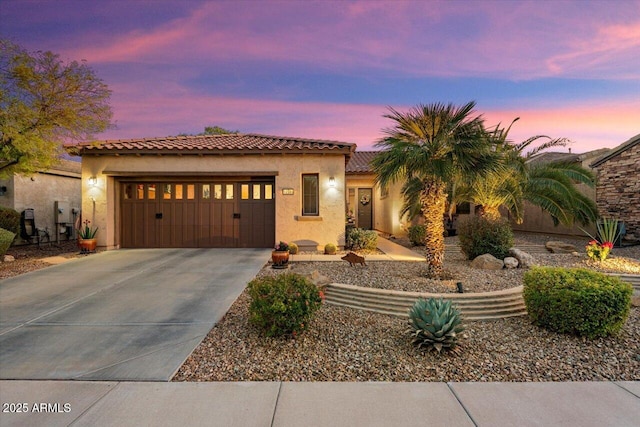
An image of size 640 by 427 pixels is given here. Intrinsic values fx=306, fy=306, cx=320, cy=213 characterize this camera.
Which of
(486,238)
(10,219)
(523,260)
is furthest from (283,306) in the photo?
(10,219)

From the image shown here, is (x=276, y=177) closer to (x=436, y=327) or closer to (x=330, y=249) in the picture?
(x=330, y=249)

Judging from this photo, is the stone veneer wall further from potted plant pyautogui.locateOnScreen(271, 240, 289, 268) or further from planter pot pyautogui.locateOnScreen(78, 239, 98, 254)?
planter pot pyautogui.locateOnScreen(78, 239, 98, 254)

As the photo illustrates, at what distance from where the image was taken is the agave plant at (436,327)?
12.6 feet

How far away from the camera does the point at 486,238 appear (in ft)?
Answer: 28.6

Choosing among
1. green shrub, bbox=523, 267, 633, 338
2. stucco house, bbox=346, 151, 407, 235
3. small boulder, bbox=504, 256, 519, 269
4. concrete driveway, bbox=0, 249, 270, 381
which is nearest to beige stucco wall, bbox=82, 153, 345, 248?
concrete driveway, bbox=0, 249, 270, 381

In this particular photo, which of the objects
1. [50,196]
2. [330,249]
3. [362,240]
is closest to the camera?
[330,249]

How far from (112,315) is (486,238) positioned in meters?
9.03

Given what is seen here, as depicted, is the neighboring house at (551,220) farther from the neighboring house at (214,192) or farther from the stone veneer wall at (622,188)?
the neighboring house at (214,192)

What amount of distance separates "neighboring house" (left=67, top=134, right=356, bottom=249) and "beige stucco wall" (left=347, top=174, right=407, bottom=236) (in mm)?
4796

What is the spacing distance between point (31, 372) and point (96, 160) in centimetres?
1004

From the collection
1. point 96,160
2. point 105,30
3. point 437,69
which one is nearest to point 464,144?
point 437,69

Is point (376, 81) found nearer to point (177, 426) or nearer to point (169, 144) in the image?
point (169, 144)

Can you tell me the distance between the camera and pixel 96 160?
11.3 metres

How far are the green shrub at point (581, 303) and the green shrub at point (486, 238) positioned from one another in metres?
4.02
